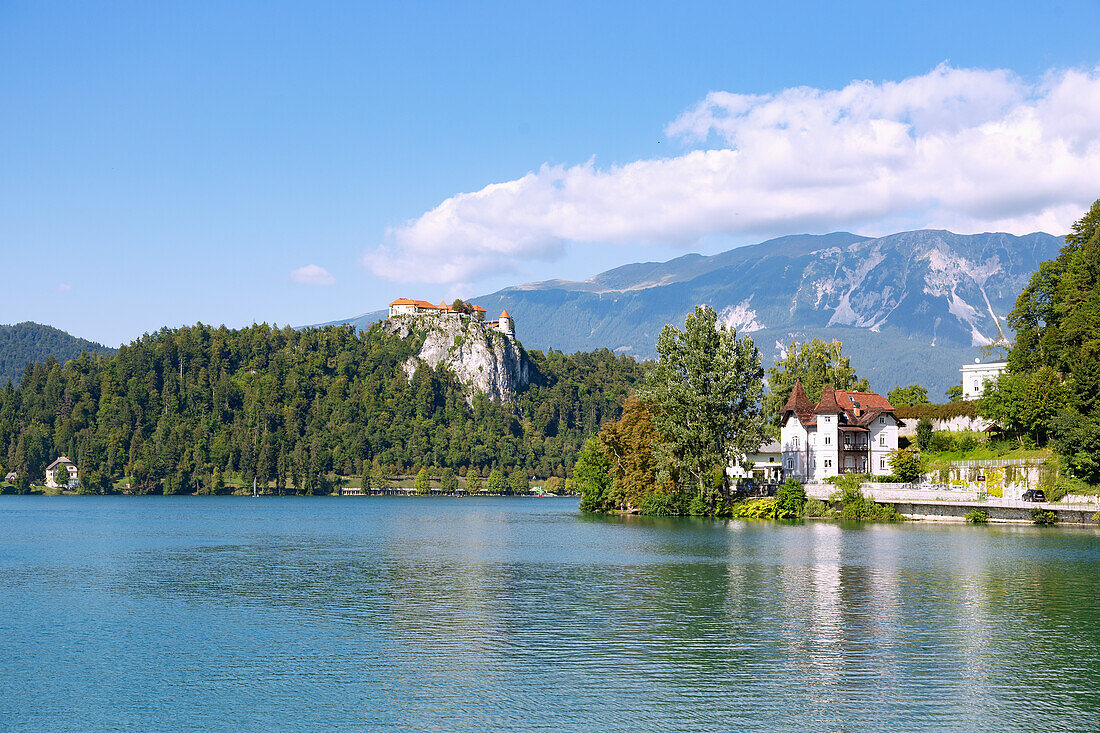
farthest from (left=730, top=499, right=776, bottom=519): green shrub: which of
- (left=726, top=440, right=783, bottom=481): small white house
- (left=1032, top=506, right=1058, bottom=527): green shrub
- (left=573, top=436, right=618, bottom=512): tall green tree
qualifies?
(left=726, top=440, right=783, bottom=481): small white house

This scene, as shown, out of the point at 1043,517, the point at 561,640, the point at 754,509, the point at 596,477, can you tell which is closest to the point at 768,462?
the point at 596,477

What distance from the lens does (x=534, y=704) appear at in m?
29.0

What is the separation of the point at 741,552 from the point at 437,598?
2757cm

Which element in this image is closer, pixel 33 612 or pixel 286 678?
pixel 286 678

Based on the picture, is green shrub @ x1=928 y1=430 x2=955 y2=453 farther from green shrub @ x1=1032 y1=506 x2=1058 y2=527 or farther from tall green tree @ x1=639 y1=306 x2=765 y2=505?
tall green tree @ x1=639 y1=306 x2=765 y2=505

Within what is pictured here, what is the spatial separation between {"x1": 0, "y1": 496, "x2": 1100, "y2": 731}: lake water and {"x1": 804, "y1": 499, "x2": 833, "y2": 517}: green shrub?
32575 millimetres

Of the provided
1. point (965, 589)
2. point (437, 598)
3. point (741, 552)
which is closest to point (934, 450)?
point (741, 552)

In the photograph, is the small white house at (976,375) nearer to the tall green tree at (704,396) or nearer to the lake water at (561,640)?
the tall green tree at (704,396)

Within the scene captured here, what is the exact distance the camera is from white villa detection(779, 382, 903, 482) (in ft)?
386

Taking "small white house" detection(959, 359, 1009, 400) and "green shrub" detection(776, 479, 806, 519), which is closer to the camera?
"green shrub" detection(776, 479, 806, 519)

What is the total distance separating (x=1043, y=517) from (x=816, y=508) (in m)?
22.0

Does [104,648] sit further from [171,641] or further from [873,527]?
[873,527]

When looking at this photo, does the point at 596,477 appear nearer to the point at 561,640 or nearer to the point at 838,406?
the point at 838,406

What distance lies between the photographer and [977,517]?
9375 centimetres
